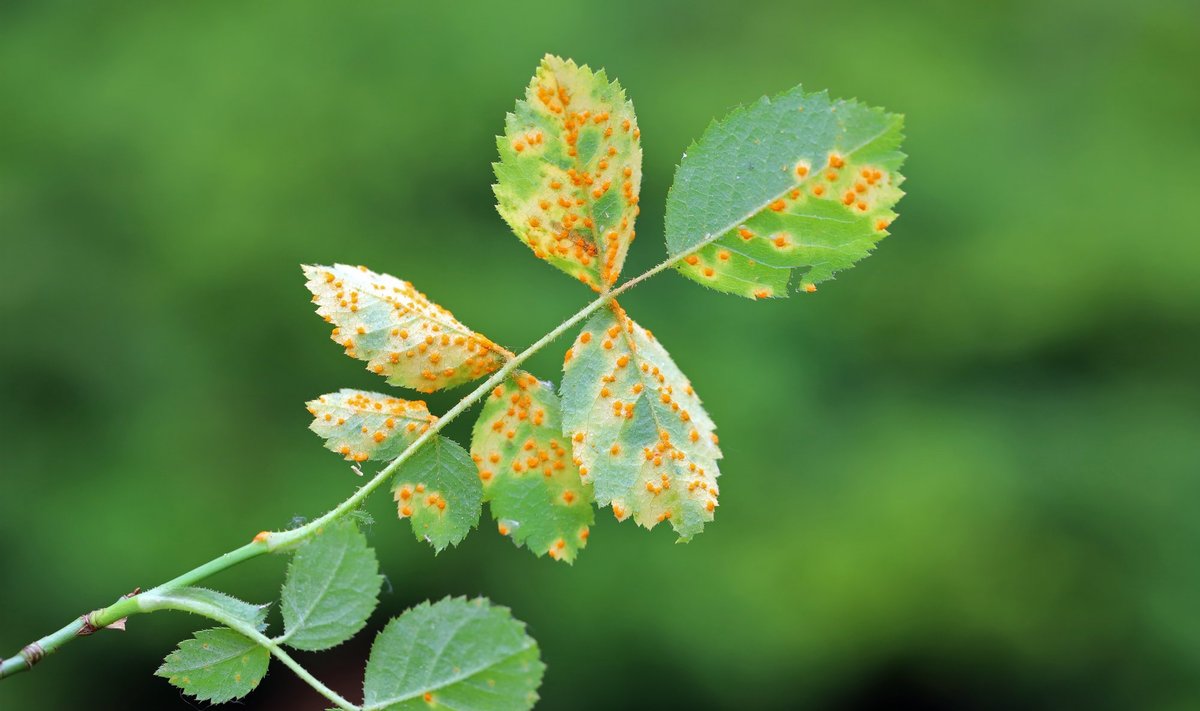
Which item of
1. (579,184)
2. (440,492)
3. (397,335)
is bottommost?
(440,492)

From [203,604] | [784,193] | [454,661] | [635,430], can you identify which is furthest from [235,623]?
[784,193]

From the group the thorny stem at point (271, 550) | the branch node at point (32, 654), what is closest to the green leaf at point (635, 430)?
the thorny stem at point (271, 550)

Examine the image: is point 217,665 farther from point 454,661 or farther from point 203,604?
point 454,661

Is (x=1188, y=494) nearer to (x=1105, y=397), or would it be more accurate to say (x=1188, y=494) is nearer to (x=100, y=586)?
(x=1105, y=397)

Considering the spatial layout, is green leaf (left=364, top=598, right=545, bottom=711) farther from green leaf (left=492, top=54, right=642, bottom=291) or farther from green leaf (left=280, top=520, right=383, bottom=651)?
green leaf (left=492, top=54, right=642, bottom=291)

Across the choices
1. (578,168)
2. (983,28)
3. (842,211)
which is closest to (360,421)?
(578,168)

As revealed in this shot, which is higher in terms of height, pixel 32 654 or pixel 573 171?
pixel 573 171

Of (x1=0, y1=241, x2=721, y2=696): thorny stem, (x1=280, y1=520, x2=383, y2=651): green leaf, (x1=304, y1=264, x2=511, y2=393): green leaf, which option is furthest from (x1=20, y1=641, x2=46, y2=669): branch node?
(x1=304, y1=264, x2=511, y2=393): green leaf

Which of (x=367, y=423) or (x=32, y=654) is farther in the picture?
(x=367, y=423)
